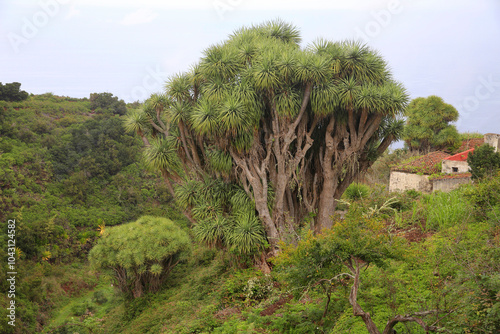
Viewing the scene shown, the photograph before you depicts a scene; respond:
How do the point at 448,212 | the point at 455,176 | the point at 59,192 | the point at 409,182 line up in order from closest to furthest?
the point at 448,212 < the point at 455,176 < the point at 409,182 < the point at 59,192

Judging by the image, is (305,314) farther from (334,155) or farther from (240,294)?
(334,155)

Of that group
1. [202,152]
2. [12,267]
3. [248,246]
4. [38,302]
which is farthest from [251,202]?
[38,302]

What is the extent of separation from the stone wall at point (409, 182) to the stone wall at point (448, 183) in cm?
58

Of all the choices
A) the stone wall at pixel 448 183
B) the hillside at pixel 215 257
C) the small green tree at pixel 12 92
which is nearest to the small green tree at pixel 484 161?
the hillside at pixel 215 257

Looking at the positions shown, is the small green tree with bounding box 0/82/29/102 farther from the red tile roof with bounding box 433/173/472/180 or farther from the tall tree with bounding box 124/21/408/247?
the red tile roof with bounding box 433/173/472/180

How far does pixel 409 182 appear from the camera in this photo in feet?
57.6

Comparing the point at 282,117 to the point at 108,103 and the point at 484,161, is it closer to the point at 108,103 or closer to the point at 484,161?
the point at 484,161

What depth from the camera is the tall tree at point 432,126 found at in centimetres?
2756

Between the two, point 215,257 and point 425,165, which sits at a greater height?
point 425,165

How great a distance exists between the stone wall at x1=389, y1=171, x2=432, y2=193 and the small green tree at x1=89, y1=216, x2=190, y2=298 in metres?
10.4

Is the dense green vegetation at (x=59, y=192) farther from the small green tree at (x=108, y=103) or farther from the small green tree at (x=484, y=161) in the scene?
the small green tree at (x=484, y=161)

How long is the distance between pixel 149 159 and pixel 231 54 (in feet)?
14.6

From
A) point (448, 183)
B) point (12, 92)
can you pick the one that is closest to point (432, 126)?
point (448, 183)

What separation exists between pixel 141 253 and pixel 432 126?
24.3 meters
